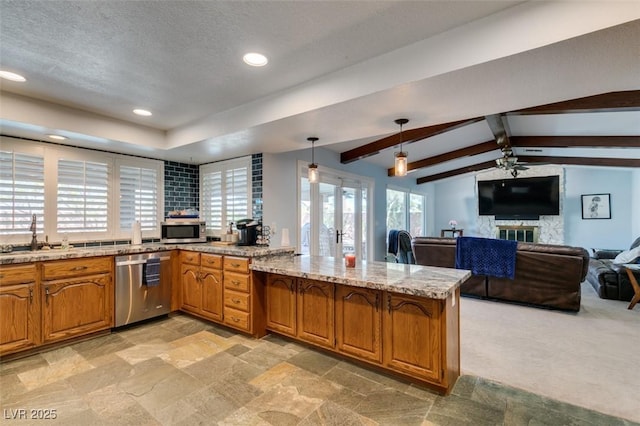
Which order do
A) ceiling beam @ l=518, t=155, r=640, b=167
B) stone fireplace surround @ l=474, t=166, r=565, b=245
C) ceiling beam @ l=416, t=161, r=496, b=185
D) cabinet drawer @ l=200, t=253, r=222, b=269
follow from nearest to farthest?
1. cabinet drawer @ l=200, t=253, r=222, b=269
2. ceiling beam @ l=518, t=155, r=640, b=167
3. ceiling beam @ l=416, t=161, r=496, b=185
4. stone fireplace surround @ l=474, t=166, r=565, b=245

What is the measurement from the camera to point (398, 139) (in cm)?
451

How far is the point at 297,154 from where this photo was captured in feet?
Answer: 14.7

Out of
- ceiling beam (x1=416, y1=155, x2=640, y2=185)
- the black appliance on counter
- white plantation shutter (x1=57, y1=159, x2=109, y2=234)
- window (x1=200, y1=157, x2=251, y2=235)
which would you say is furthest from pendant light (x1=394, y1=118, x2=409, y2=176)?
ceiling beam (x1=416, y1=155, x2=640, y2=185)

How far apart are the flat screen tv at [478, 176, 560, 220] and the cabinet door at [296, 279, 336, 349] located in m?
8.01

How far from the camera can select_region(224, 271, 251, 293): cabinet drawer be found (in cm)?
309

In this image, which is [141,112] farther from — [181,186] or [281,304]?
[281,304]

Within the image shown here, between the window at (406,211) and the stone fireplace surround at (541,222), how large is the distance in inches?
74.0

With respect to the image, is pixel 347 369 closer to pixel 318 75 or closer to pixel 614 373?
pixel 614 373

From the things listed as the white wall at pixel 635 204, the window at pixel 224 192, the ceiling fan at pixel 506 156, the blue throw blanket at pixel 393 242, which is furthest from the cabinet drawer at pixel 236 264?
the white wall at pixel 635 204

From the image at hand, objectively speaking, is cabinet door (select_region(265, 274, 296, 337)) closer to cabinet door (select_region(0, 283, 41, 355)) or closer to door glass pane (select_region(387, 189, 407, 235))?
cabinet door (select_region(0, 283, 41, 355))

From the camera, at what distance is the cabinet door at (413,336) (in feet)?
6.78

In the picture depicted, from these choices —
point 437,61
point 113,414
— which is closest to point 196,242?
point 113,414

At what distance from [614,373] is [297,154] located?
4132mm

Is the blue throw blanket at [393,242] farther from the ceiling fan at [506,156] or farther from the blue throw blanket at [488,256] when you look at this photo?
the ceiling fan at [506,156]
